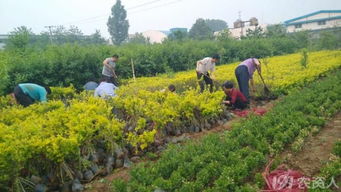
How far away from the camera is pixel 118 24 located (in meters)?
65.7

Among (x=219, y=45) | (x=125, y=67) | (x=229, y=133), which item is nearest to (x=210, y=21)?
(x=219, y=45)

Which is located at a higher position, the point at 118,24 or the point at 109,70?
the point at 118,24

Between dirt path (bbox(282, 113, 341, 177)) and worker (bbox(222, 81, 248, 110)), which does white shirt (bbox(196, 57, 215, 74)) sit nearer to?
worker (bbox(222, 81, 248, 110))

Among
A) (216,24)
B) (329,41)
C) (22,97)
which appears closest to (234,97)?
(22,97)

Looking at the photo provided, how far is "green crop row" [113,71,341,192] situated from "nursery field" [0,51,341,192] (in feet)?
0.05

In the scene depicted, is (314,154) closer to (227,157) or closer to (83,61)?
(227,157)

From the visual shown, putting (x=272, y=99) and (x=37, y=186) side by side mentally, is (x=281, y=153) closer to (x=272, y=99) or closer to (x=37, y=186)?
(x=37, y=186)

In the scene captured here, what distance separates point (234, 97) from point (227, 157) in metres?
3.96

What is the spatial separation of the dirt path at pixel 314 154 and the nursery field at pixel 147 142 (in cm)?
24

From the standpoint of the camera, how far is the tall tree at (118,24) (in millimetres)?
65688

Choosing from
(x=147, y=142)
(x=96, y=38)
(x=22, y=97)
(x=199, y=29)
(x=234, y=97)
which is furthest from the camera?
(x=199, y=29)

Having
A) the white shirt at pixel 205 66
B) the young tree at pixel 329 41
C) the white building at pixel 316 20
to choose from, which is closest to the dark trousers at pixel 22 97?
the white shirt at pixel 205 66

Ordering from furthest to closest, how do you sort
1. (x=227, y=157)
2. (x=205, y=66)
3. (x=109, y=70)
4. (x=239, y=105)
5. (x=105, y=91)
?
1. (x=109, y=70)
2. (x=205, y=66)
3. (x=239, y=105)
4. (x=105, y=91)
5. (x=227, y=157)

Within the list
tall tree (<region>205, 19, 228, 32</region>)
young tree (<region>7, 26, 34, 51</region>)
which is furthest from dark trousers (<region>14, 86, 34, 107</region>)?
tall tree (<region>205, 19, 228, 32</region>)
